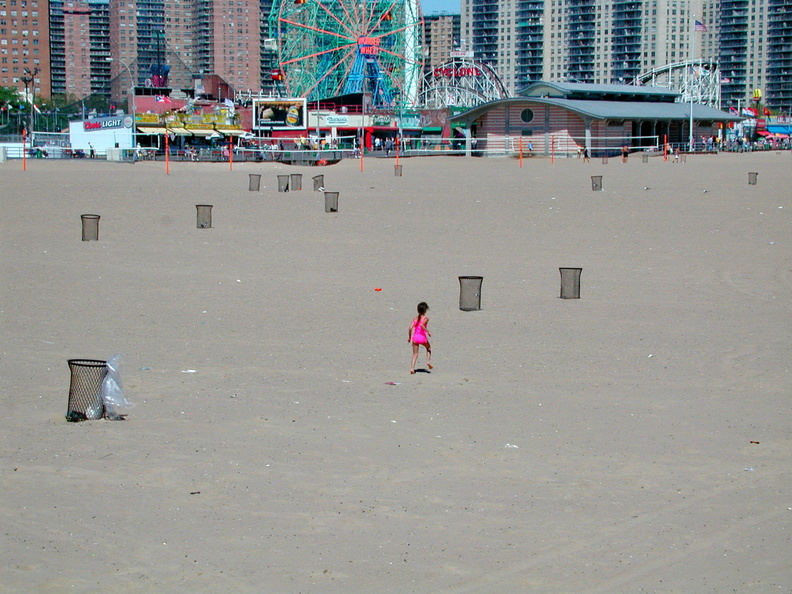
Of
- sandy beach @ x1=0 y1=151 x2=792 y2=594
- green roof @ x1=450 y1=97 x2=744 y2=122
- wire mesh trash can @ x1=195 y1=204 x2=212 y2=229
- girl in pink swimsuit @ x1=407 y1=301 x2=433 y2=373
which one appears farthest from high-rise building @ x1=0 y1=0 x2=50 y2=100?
girl in pink swimsuit @ x1=407 y1=301 x2=433 y2=373

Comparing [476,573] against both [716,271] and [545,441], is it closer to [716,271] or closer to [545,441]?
[545,441]

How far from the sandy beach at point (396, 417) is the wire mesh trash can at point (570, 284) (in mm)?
243

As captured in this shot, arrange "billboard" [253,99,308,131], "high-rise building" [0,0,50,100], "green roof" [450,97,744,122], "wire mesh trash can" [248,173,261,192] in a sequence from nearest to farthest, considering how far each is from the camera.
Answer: "wire mesh trash can" [248,173,261,192] < "green roof" [450,97,744,122] < "billboard" [253,99,308,131] < "high-rise building" [0,0,50,100]

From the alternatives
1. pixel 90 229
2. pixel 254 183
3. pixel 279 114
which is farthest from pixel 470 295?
pixel 279 114

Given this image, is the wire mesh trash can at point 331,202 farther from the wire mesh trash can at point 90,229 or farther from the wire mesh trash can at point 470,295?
the wire mesh trash can at point 470,295

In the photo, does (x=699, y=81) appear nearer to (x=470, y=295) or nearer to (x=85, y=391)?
(x=470, y=295)

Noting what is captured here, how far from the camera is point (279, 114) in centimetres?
6806

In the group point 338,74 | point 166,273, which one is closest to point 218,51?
point 338,74

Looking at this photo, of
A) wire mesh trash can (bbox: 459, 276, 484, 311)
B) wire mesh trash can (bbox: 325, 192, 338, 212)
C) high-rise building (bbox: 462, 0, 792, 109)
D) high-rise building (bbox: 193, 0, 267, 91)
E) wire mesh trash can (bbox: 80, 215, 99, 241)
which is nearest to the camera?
wire mesh trash can (bbox: 459, 276, 484, 311)

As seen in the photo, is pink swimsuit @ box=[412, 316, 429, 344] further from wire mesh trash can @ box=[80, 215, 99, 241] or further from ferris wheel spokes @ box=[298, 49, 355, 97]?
ferris wheel spokes @ box=[298, 49, 355, 97]

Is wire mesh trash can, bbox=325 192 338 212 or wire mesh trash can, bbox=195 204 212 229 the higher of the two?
wire mesh trash can, bbox=325 192 338 212

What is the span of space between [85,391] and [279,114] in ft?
202

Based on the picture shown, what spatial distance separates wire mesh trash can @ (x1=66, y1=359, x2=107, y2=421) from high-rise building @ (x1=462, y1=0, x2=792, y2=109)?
6194 inches

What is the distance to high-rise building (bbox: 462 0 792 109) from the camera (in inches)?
6407
